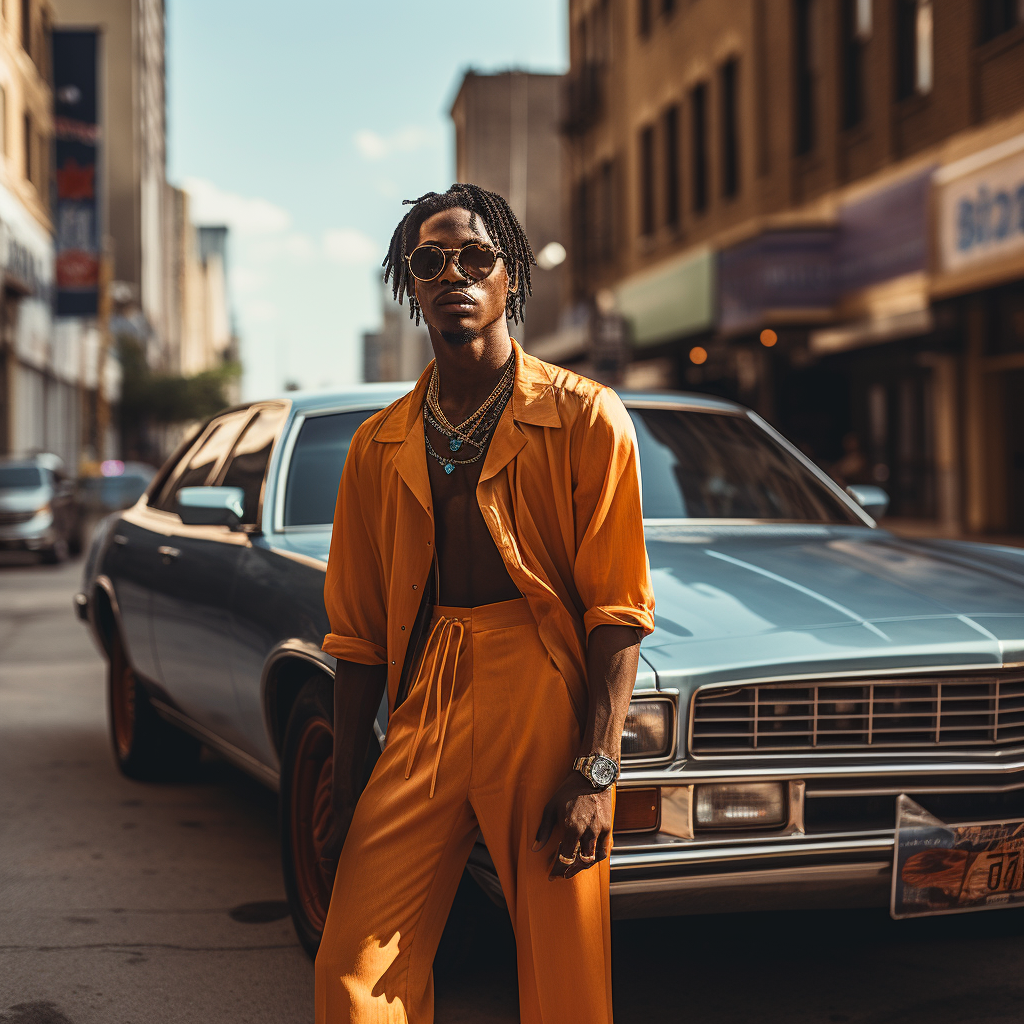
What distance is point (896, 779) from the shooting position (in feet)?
11.1

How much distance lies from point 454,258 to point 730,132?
2290cm

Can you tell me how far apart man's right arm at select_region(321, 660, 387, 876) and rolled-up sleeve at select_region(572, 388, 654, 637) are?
480mm

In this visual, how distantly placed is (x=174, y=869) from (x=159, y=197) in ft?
318

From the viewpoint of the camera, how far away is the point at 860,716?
11.2 ft

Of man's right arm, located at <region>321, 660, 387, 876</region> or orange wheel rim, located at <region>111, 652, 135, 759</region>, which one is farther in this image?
orange wheel rim, located at <region>111, 652, 135, 759</region>

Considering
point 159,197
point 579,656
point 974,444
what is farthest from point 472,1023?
point 159,197

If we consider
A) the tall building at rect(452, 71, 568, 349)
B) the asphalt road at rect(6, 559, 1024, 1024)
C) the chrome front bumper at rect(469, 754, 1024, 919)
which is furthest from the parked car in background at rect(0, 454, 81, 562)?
the tall building at rect(452, 71, 568, 349)

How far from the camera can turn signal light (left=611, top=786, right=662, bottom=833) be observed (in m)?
3.19

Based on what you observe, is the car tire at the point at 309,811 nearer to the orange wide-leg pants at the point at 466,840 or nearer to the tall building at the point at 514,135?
the orange wide-leg pants at the point at 466,840

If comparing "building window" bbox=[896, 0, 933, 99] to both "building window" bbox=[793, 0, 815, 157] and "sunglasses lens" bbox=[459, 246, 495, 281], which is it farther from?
"sunglasses lens" bbox=[459, 246, 495, 281]

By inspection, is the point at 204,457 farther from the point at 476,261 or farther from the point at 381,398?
the point at 476,261

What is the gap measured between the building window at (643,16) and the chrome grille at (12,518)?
15299mm

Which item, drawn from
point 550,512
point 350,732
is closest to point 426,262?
point 550,512

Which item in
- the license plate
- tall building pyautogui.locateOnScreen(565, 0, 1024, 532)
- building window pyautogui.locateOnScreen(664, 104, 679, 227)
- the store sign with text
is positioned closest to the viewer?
the license plate
